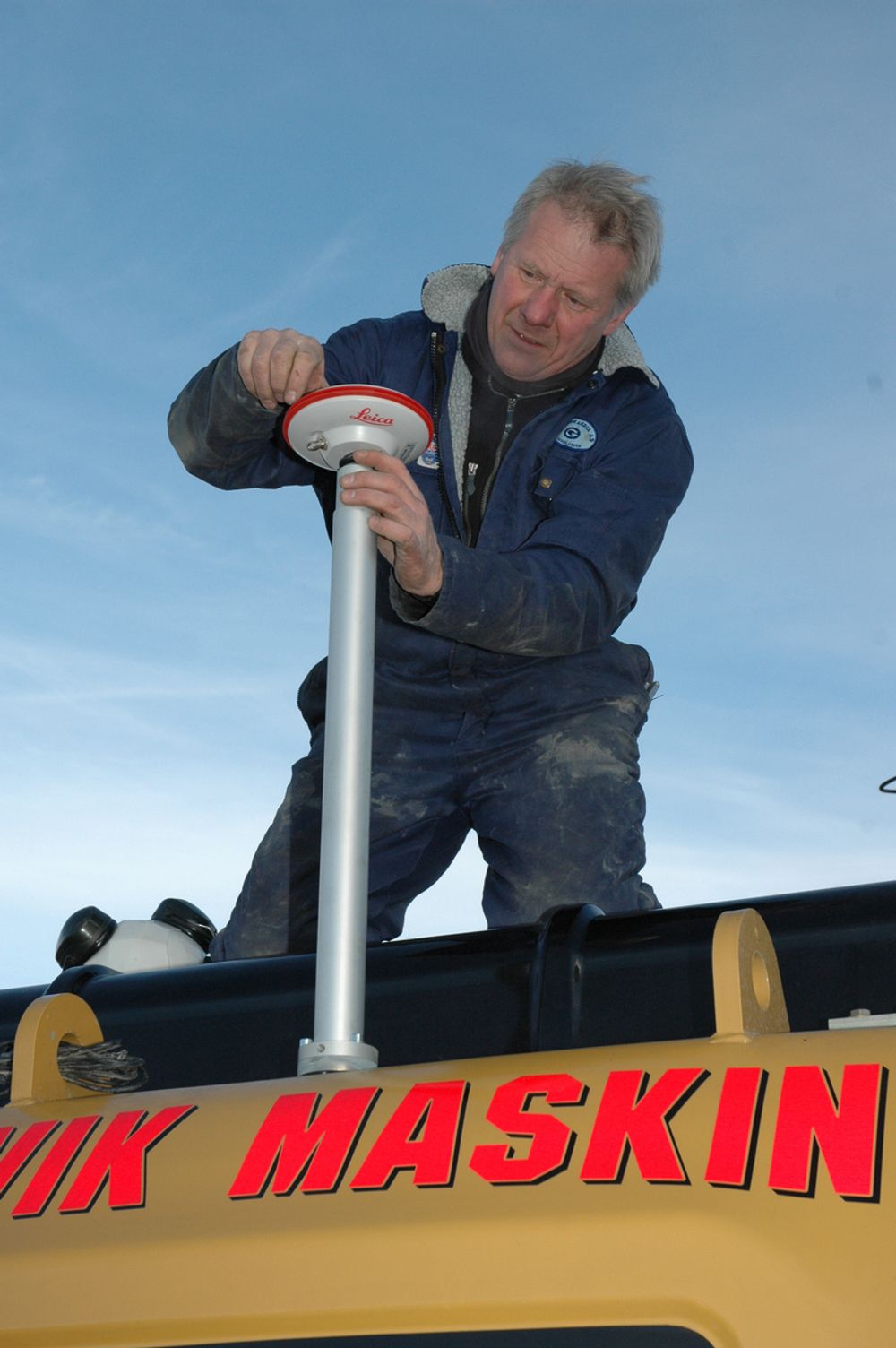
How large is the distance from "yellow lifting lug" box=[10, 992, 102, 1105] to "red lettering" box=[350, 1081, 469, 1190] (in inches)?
15.7

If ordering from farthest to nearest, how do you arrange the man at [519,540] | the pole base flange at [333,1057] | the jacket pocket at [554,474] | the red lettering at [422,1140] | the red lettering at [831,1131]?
the jacket pocket at [554,474] < the man at [519,540] < the pole base flange at [333,1057] < the red lettering at [422,1140] < the red lettering at [831,1131]

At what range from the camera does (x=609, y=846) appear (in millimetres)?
2482

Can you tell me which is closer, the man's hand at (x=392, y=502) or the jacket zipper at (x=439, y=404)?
the man's hand at (x=392, y=502)

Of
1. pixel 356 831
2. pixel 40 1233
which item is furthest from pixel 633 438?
pixel 40 1233

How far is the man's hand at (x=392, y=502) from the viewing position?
158cm

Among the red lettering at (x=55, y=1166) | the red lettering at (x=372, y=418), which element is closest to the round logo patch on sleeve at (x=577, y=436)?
the red lettering at (x=372, y=418)

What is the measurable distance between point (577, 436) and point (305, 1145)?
1.84 metres

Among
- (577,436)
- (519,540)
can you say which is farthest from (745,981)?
(577,436)

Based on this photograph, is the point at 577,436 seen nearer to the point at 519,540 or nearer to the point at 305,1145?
the point at 519,540

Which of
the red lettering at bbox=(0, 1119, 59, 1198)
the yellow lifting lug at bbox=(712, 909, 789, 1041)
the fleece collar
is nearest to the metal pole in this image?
the red lettering at bbox=(0, 1119, 59, 1198)

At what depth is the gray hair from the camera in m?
2.84

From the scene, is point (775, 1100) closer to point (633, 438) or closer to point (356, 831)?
point (356, 831)

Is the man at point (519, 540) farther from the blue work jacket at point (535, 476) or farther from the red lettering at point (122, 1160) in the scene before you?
the red lettering at point (122, 1160)

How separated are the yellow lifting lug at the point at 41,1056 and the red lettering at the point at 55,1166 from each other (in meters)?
0.10
